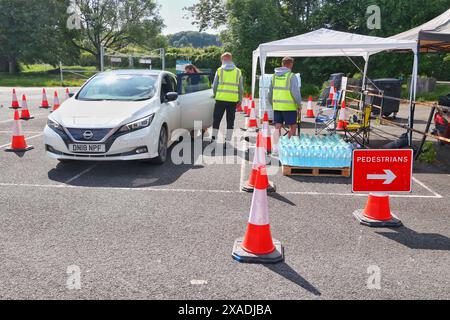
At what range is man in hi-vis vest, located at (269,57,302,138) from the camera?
848cm

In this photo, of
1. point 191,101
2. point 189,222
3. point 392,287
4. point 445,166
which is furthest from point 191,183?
point 445,166

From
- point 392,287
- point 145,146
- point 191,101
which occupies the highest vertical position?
point 191,101

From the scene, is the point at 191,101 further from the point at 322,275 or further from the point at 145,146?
the point at 322,275

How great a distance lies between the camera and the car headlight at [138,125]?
272 inches

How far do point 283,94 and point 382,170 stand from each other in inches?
158

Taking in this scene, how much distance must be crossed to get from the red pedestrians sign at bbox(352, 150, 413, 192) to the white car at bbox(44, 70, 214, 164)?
11.7 feet

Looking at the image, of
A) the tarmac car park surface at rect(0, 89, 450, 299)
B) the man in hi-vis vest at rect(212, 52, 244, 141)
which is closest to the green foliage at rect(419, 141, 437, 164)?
the tarmac car park surface at rect(0, 89, 450, 299)

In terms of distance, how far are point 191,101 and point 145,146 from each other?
262 centimetres

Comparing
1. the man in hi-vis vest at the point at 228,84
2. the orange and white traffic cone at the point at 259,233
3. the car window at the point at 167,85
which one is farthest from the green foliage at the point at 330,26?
the orange and white traffic cone at the point at 259,233

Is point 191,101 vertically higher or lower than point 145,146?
higher

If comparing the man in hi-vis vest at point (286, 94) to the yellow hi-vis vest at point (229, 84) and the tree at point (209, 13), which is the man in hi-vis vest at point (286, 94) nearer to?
the yellow hi-vis vest at point (229, 84)

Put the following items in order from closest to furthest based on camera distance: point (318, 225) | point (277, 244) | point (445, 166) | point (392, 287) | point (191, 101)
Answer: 1. point (392, 287)
2. point (277, 244)
3. point (318, 225)
4. point (445, 166)
5. point (191, 101)

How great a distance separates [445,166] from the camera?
27.2 ft

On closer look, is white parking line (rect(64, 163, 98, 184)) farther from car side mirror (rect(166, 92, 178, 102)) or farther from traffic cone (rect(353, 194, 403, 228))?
traffic cone (rect(353, 194, 403, 228))
